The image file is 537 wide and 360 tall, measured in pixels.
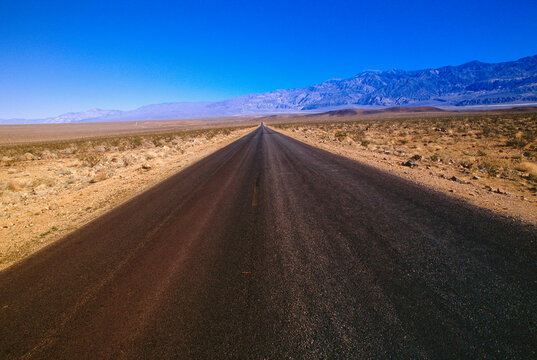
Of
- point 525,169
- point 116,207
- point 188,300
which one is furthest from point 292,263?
point 525,169

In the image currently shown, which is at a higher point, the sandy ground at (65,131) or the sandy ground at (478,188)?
the sandy ground at (65,131)

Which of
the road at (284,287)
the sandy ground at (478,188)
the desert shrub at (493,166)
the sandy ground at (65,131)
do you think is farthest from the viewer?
the sandy ground at (65,131)

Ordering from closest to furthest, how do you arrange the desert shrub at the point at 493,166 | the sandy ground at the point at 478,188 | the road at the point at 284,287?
the road at the point at 284,287
the sandy ground at the point at 478,188
the desert shrub at the point at 493,166

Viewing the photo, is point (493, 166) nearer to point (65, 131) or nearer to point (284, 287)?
point (284, 287)

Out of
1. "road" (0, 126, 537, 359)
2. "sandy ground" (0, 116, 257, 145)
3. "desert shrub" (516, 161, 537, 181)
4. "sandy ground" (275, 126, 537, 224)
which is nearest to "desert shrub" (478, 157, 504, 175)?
"desert shrub" (516, 161, 537, 181)

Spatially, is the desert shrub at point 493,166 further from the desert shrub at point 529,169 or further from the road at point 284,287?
the road at point 284,287

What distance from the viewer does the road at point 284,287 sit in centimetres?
231

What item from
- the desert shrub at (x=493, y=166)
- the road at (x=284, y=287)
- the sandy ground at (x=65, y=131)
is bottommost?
the desert shrub at (x=493, y=166)

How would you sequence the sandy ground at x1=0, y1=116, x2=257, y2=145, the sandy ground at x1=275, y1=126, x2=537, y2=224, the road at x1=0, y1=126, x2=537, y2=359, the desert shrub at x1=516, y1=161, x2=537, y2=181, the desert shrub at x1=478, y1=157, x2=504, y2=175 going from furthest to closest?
1. the sandy ground at x1=0, y1=116, x2=257, y2=145
2. the desert shrub at x1=478, y1=157, x2=504, y2=175
3. the desert shrub at x1=516, y1=161, x2=537, y2=181
4. the sandy ground at x1=275, y1=126, x2=537, y2=224
5. the road at x1=0, y1=126, x2=537, y2=359

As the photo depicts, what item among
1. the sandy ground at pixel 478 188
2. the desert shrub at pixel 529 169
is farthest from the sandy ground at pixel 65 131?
the desert shrub at pixel 529 169

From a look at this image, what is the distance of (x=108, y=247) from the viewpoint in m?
4.54

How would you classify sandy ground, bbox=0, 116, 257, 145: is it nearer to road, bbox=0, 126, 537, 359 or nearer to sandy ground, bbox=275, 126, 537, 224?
road, bbox=0, 126, 537, 359

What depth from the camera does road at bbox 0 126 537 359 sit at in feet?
7.57

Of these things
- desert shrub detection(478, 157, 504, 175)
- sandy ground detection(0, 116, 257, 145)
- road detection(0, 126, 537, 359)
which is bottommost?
desert shrub detection(478, 157, 504, 175)
